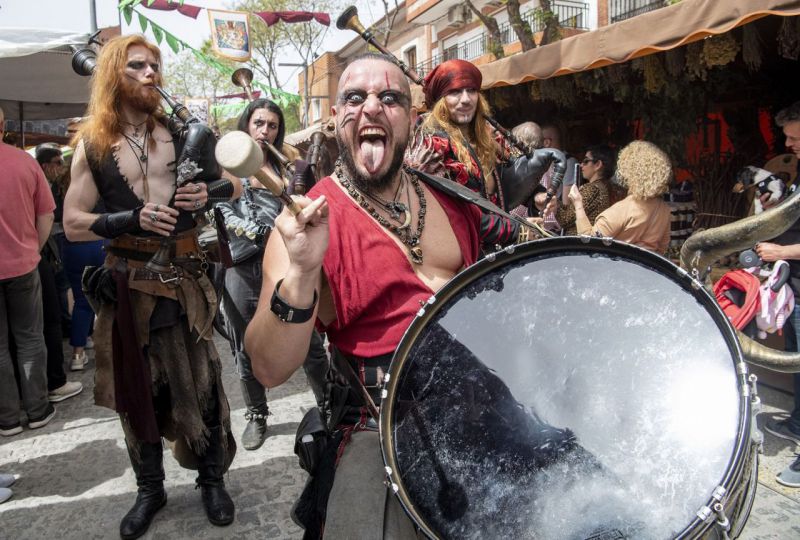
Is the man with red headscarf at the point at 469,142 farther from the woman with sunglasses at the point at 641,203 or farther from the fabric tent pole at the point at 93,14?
the fabric tent pole at the point at 93,14

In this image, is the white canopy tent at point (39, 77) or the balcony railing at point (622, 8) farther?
the balcony railing at point (622, 8)

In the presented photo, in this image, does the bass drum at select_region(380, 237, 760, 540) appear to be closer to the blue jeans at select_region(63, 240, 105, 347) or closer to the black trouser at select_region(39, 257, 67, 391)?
the black trouser at select_region(39, 257, 67, 391)

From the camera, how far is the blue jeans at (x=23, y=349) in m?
3.97

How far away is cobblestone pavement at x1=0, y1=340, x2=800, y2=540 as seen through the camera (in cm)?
279

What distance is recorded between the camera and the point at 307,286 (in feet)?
4.49

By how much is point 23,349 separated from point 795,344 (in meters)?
5.21

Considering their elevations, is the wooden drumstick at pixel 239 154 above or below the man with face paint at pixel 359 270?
above

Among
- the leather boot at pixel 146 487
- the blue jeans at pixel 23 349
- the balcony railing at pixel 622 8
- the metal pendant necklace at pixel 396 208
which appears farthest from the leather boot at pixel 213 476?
the balcony railing at pixel 622 8

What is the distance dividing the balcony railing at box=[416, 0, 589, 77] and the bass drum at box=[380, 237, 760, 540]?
1667 centimetres

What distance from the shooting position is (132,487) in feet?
10.6

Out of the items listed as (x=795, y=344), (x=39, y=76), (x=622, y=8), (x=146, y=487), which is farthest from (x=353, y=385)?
(x=622, y=8)

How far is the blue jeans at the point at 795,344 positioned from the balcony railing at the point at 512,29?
14.7 metres

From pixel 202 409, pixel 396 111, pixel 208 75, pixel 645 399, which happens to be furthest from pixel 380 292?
pixel 208 75

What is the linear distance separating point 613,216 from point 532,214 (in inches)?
62.5
